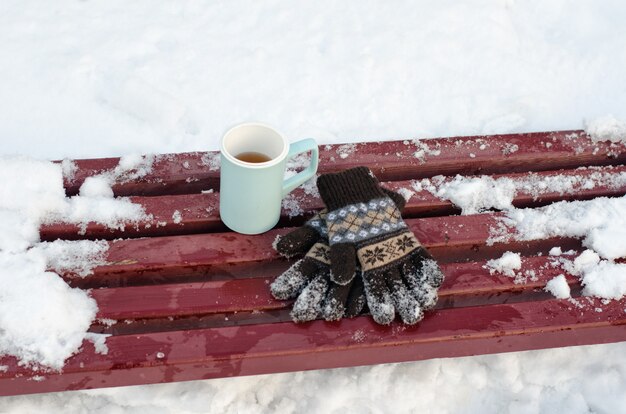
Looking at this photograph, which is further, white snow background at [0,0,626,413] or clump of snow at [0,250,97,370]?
white snow background at [0,0,626,413]

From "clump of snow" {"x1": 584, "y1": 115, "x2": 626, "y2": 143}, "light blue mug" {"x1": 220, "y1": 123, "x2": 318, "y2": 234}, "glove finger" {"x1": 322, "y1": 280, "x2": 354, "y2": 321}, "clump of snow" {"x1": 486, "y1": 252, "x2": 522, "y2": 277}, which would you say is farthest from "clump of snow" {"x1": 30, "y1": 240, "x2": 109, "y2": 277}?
"clump of snow" {"x1": 584, "y1": 115, "x2": 626, "y2": 143}

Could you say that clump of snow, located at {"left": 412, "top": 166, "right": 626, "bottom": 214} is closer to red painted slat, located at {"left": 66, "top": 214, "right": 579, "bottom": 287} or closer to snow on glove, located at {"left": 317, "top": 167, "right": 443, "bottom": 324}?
red painted slat, located at {"left": 66, "top": 214, "right": 579, "bottom": 287}

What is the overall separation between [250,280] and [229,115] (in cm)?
64

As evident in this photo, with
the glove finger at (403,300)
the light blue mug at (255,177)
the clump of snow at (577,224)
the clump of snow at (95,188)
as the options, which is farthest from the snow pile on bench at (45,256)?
the clump of snow at (577,224)

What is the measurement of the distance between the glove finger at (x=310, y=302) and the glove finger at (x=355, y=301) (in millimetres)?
58

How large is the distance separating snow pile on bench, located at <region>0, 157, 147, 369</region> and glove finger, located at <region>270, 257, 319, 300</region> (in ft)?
1.27

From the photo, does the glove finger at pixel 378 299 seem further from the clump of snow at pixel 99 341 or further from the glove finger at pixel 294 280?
the clump of snow at pixel 99 341

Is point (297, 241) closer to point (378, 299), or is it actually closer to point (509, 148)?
point (378, 299)

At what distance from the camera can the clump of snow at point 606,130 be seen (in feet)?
5.83

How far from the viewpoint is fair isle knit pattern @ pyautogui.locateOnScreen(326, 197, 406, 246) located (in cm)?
141

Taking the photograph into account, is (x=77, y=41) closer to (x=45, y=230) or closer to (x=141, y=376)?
(x=45, y=230)

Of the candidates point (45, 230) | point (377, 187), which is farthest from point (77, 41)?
point (377, 187)

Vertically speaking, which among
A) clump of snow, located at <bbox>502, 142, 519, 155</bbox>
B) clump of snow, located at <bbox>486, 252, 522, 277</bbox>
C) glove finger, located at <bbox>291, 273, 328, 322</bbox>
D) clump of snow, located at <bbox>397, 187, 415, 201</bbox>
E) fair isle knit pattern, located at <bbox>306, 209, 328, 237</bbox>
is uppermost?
clump of snow, located at <bbox>502, 142, 519, 155</bbox>

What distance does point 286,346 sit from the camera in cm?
136
